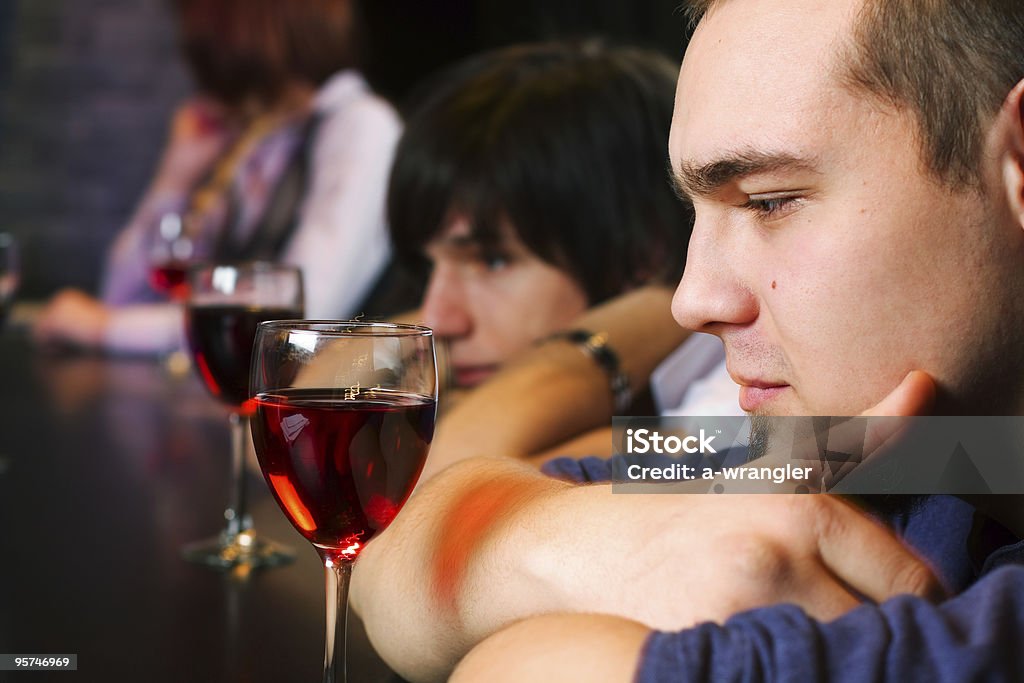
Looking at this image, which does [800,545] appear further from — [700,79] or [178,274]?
[178,274]

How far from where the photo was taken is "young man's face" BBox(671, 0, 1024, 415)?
2.09 feet

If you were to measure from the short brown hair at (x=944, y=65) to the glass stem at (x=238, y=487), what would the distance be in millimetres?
649

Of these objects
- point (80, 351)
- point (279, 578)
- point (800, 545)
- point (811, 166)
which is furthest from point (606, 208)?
point (80, 351)

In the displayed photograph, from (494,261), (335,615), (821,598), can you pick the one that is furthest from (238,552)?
(494,261)

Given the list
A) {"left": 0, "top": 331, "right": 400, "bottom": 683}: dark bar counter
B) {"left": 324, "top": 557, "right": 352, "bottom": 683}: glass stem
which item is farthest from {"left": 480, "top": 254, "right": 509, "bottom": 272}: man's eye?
{"left": 324, "top": 557, "right": 352, "bottom": 683}: glass stem

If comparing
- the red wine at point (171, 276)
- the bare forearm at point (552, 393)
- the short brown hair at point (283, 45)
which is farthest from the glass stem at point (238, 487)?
the short brown hair at point (283, 45)

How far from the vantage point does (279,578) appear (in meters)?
0.92

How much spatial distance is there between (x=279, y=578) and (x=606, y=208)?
0.84 meters

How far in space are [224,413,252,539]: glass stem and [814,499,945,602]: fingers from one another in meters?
0.61

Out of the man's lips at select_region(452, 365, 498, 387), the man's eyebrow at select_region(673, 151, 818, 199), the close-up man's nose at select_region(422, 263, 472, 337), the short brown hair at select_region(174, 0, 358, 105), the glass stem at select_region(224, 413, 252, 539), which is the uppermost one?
the short brown hair at select_region(174, 0, 358, 105)

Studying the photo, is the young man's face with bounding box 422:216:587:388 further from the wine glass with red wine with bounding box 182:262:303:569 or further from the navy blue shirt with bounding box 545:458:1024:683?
the navy blue shirt with bounding box 545:458:1024:683

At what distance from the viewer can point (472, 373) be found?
1.58 m

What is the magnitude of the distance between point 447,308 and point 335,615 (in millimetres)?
972

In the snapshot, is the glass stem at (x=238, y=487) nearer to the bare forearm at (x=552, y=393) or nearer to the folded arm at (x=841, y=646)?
the bare forearm at (x=552, y=393)
